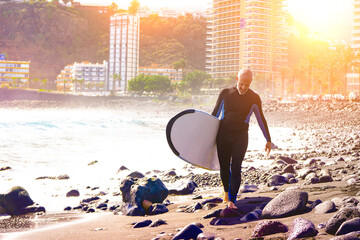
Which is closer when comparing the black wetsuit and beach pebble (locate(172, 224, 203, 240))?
beach pebble (locate(172, 224, 203, 240))

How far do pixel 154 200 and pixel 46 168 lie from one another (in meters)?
7.34

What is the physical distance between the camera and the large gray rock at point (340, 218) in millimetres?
3109

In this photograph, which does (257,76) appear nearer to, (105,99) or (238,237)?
(105,99)

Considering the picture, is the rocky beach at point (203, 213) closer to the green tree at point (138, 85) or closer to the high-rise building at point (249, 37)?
the green tree at point (138, 85)

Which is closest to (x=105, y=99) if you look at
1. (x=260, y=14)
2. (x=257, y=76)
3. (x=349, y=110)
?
(x=257, y=76)

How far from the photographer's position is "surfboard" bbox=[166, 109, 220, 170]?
5.03 m

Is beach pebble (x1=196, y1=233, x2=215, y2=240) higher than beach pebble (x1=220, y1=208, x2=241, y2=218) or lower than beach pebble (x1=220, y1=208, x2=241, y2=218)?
higher

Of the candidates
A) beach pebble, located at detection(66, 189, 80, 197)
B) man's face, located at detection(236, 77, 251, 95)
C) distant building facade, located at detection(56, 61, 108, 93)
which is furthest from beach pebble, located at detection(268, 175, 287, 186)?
distant building facade, located at detection(56, 61, 108, 93)

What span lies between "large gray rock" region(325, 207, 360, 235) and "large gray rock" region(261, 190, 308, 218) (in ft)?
2.24

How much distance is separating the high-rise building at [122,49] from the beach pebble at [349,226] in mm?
156945

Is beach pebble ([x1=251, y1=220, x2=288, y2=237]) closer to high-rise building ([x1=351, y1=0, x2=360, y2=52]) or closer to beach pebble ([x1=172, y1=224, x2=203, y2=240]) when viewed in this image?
beach pebble ([x1=172, y1=224, x2=203, y2=240])

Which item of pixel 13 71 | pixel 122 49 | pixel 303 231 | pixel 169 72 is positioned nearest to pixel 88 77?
pixel 122 49

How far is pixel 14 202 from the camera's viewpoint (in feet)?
18.9

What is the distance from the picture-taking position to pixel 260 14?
14638 centimetres
